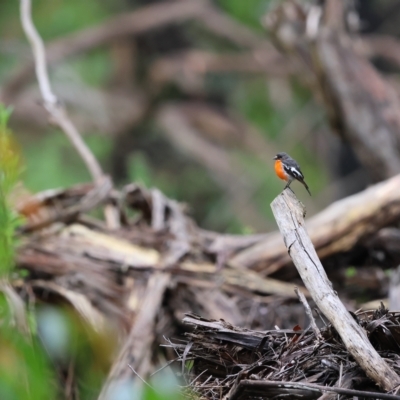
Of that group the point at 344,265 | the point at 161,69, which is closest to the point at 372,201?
the point at 344,265

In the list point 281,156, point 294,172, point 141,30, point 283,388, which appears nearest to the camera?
point 283,388

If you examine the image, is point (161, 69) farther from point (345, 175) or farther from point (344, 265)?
point (344, 265)

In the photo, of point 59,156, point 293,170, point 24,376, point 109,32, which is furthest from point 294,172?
point 59,156

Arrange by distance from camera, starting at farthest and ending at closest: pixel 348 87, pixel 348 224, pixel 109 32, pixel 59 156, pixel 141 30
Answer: pixel 59 156, pixel 141 30, pixel 109 32, pixel 348 87, pixel 348 224

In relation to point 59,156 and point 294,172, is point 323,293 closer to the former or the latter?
point 294,172

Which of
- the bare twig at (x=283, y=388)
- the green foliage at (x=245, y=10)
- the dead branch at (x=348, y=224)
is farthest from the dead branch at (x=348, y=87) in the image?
the green foliage at (x=245, y=10)

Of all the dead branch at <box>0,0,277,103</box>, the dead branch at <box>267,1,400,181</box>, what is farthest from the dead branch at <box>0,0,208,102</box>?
the dead branch at <box>267,1,400,181</box>
